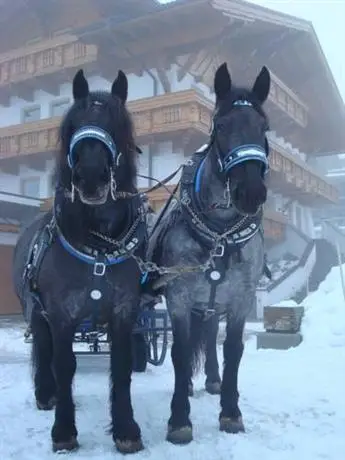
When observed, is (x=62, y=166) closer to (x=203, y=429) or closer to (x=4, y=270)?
(x=203, y=429)

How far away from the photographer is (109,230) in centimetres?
435

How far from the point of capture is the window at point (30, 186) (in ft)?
78.1

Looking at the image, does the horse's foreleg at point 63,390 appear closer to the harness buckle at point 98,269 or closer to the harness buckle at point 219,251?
the harness buckle at point 98,269

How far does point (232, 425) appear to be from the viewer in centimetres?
473

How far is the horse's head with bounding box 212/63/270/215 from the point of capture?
Answer: 379 centimetres

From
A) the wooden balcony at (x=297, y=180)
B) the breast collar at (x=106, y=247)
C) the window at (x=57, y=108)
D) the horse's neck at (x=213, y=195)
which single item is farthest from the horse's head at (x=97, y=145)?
the window at (x=57, y=108)

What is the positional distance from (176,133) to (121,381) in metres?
14.5

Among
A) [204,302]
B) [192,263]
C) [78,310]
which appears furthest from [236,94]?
[78,310]

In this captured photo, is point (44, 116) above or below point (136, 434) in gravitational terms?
above

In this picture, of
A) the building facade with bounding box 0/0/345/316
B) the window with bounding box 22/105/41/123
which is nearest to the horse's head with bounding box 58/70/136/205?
the building facade with bounding box 0/0/345/316

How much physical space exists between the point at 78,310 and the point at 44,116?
2136 centimetres

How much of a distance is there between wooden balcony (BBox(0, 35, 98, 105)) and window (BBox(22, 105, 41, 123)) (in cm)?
53

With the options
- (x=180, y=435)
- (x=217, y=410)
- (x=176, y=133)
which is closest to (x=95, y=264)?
(x=180, y=435)

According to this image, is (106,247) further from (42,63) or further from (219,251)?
(42,63)
